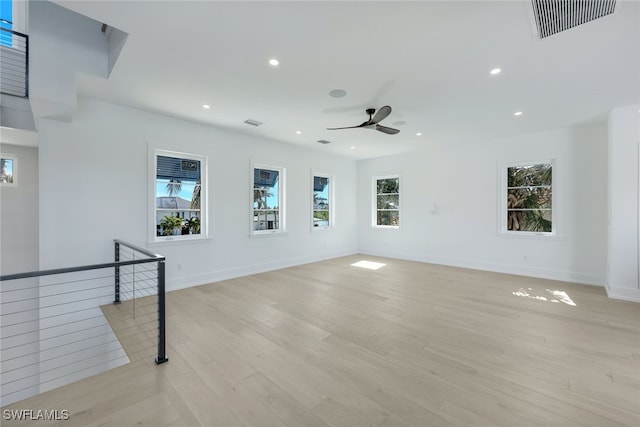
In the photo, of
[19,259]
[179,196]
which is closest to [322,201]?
[179,196]

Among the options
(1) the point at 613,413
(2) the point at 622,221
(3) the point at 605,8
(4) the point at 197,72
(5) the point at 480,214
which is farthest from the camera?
(5) the point at 480,214

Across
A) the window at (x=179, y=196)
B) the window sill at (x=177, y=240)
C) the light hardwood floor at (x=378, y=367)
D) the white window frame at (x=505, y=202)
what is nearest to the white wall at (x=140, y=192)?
the window sill at (x=177, y=240)

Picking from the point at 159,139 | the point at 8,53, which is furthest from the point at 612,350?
the point at 8,53

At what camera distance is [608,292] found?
4285mm

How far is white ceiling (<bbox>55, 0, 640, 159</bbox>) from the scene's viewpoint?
7.16ft

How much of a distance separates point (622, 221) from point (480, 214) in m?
2.23

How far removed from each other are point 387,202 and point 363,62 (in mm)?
5470

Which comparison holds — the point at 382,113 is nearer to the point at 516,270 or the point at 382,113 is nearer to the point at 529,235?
the point at 529,235

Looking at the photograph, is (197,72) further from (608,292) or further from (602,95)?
(608,292)

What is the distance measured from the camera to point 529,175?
18.5 ft

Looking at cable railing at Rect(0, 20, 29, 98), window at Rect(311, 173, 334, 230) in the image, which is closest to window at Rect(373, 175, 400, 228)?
window at Rect(311, 173, 334, 230)

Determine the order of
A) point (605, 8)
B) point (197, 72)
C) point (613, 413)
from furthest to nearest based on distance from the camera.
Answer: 1. point (197, 72)
2. point (605, 8)
3. point (613, 413)

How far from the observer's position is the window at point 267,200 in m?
5.97

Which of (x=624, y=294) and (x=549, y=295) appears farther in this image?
(x=549, y=295)
